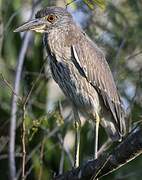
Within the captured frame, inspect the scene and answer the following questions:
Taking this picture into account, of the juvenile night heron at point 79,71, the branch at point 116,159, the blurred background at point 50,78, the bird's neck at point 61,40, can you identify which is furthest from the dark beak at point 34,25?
the branch at point 116,159

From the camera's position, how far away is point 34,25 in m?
5.55

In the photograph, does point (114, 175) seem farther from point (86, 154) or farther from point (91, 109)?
point (91, 109)

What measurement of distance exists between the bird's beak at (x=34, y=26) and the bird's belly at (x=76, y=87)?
0.31m

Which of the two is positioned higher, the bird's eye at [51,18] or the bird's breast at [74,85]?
the bird's eye at [51,18]

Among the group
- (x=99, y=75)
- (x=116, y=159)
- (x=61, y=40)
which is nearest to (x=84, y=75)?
(x=99, y=75)

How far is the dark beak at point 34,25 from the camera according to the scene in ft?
18.0

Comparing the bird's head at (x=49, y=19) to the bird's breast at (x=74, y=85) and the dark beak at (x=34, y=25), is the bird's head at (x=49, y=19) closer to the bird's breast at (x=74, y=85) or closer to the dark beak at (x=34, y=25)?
the dark beak at (x=34, y=25)

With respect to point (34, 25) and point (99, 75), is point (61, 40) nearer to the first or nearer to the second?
point (34, 25)

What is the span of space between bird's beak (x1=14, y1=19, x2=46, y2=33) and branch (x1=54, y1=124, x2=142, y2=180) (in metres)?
1.40

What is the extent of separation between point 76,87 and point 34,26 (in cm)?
59

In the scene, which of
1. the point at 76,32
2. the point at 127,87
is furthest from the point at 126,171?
the point at 76,32

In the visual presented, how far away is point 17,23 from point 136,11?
1363 mm

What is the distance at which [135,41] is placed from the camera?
24.4ft

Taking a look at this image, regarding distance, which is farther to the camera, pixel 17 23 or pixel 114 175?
pixel 17 23
